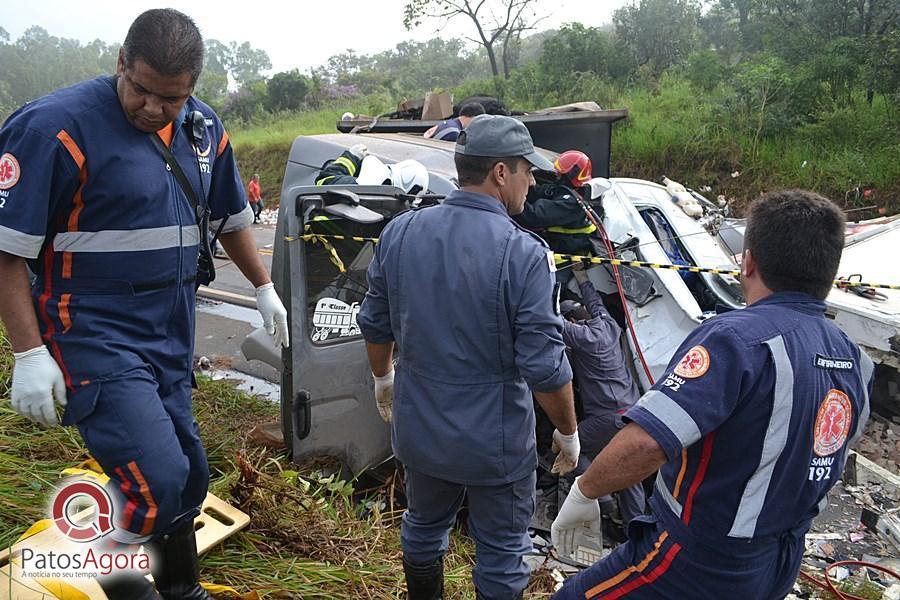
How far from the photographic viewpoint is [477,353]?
2023 mm

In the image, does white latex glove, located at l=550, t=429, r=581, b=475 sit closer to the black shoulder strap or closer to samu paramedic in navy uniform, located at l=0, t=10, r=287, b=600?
samu paramedic in navy uniform, located at l=0, t=10, r=287, b=600

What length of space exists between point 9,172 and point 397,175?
210 cm

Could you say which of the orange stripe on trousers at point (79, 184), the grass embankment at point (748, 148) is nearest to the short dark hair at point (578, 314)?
the orange stripe on trousers at point (79, 184)

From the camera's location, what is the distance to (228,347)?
550 centimetres

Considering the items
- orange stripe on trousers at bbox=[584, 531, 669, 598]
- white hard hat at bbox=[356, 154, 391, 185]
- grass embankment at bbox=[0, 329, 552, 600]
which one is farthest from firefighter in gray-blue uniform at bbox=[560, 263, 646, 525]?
orange stripe on trousers at bbox=[584, 531, 669, 598]

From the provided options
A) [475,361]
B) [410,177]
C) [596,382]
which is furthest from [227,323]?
[475,361]

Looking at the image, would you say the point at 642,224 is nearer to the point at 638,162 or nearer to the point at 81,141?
the point at 81,141

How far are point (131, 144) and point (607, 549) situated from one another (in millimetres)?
2670

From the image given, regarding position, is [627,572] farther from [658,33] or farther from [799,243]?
[658,33]

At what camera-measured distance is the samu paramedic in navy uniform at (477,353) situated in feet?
6.52

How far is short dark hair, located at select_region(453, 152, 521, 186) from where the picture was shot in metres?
2.10

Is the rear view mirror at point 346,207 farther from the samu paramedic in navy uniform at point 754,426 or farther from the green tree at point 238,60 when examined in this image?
the green tree at point 238,60

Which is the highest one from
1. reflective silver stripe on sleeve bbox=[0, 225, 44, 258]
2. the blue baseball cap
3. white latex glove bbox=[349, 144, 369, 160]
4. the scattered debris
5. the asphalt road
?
the blue baseball cap

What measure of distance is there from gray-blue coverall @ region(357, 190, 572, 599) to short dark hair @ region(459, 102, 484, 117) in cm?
372
